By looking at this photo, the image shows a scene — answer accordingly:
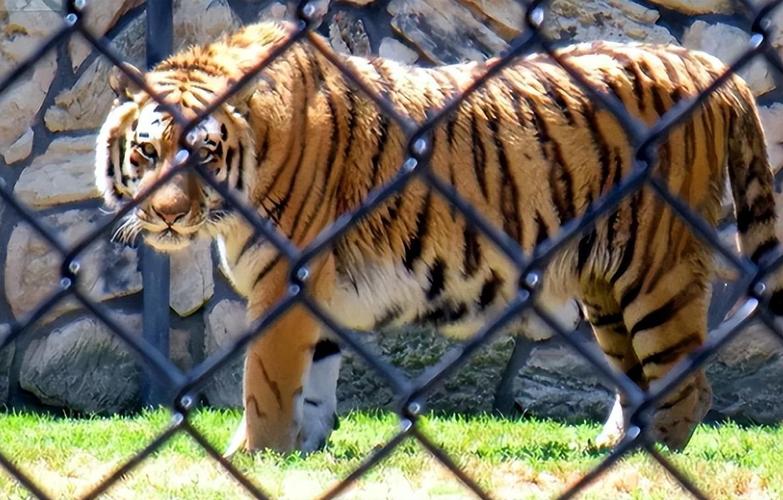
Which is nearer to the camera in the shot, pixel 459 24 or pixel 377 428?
pixel 377 428

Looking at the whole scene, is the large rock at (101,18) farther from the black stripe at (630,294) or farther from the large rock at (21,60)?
the black stripe at (630,294)

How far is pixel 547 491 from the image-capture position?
334 centimetres

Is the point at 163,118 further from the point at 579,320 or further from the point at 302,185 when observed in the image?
the point at 579,320

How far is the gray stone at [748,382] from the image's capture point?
5.36 metres

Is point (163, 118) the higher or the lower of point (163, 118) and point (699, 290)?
the higher

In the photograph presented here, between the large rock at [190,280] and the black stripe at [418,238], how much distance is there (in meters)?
1.54

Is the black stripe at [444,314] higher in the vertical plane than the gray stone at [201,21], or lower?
lower

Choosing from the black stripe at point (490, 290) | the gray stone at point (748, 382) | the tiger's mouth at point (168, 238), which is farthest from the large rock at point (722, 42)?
the tiger's mouth at point (168, 238)

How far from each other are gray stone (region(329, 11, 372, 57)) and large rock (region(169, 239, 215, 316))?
892 mm

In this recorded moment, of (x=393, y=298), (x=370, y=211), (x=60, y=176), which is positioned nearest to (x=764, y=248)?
(x=393, y=298)

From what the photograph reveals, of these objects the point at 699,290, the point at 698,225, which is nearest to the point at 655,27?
the point at 699,290

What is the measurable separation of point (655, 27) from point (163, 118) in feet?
7.75

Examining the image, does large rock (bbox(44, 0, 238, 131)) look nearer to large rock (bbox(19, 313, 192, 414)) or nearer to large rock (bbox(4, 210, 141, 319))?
large rock (bbox(4, 210, 141, 319))

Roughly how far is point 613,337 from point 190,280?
1750mm
